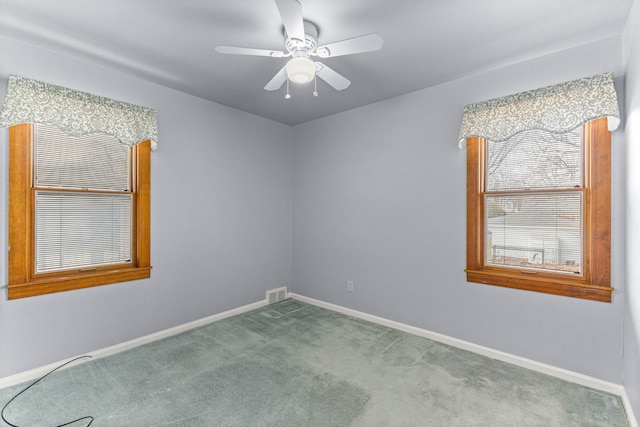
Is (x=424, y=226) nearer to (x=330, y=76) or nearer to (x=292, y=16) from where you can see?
(x=330, y=76)

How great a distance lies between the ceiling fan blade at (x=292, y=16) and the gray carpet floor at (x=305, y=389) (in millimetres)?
2351

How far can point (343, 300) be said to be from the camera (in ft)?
12.5

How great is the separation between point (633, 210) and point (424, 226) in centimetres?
154

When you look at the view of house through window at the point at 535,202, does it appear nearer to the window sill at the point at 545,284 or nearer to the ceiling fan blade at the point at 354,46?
the window sill at the point at 545,284

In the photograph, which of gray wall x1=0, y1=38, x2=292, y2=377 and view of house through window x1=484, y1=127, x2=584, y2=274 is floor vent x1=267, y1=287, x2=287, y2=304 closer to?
Answer: gray wall x1=0, y1=38, x2=292, y2=377

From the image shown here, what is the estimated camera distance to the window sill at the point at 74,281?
2.30 metres

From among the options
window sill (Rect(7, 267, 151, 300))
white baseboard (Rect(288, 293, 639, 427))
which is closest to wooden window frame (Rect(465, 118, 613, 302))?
white baseboard (Rect(288, 293, 639, 427))

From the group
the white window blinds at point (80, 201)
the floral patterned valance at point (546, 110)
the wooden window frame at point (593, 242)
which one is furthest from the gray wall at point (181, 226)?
the wooden window frame at point (593, 242)

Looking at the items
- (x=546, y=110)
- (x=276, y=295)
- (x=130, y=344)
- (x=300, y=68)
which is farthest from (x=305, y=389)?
(x=546, y=110)

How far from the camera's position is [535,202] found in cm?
256

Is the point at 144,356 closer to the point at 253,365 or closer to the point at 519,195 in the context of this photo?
the point at 253,365

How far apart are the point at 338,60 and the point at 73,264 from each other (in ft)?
9.42

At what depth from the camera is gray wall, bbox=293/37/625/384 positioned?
2.28 m

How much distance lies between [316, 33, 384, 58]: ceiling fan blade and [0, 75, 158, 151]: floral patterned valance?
1.86m
